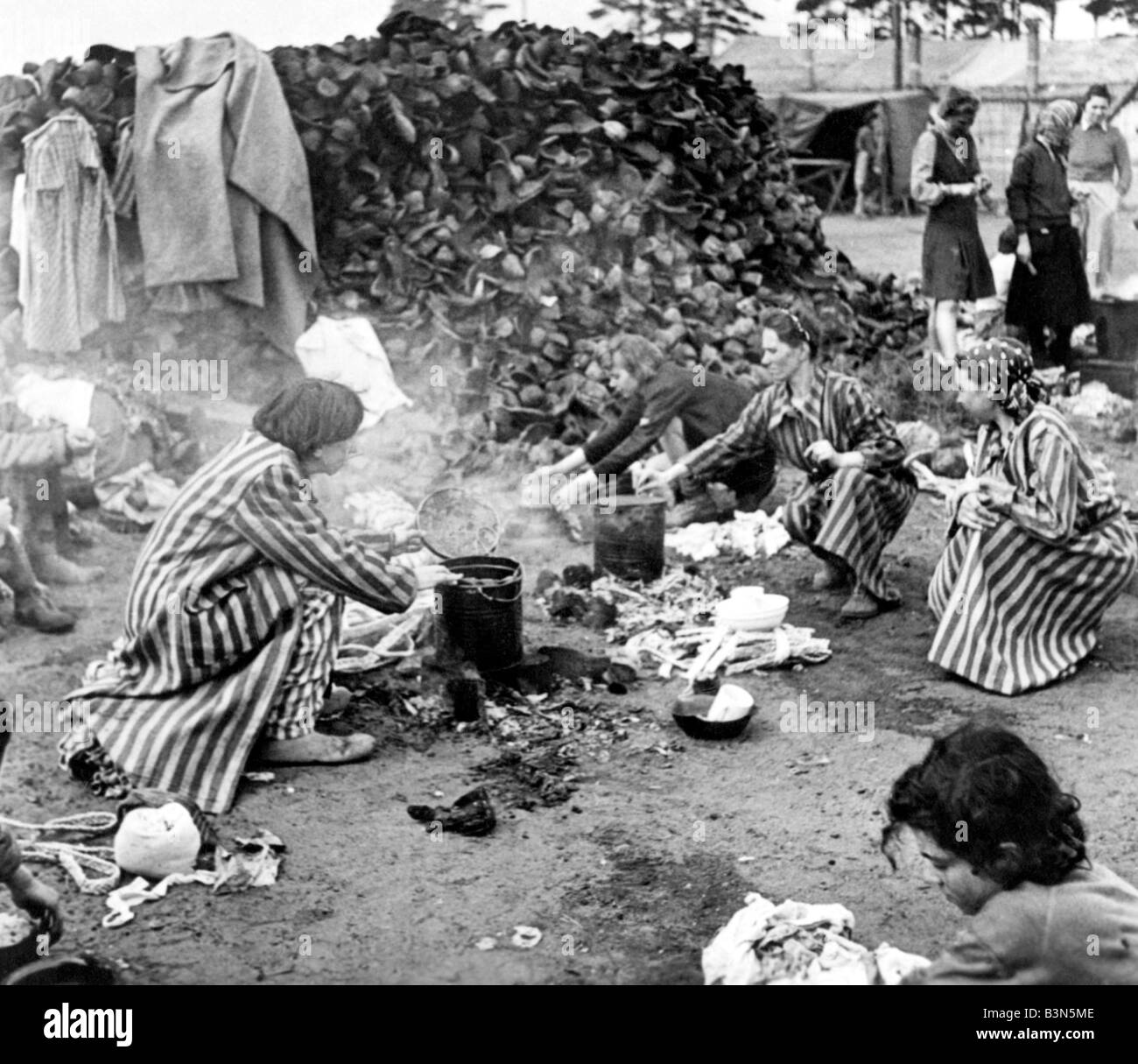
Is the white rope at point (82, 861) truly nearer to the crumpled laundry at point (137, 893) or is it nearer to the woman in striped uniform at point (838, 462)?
the crumpled laundry at point (137, 893)

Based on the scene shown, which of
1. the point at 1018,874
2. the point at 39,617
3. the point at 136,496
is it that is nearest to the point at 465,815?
the point at 1018,874

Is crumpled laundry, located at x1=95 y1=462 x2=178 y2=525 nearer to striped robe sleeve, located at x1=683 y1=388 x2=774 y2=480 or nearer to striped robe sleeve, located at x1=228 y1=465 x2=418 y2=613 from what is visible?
striped robe sleeve, located at x1=683 y1=388 x2=774 y2=480

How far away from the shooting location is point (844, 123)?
28.1 feet

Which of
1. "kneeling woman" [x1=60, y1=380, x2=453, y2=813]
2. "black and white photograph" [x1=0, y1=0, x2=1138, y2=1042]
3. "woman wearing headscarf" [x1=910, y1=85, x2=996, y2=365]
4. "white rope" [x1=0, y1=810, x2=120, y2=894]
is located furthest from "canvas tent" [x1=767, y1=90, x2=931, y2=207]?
"white rope" [x1=0, y1=810, x2=120, y2=894]

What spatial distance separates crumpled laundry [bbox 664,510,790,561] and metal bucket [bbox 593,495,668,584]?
0.99 feet

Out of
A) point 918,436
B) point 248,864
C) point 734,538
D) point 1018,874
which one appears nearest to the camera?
point 1018,874

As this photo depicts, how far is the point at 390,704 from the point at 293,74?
3803 millimetres

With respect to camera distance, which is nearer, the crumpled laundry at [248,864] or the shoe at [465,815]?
the crumpled laundry at [248,864]

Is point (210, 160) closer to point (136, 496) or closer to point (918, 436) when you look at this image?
point (136, 496)

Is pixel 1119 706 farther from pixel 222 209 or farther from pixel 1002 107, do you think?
pixel 222 209

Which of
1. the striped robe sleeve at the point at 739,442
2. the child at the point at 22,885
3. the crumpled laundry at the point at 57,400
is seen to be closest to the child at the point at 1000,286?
the striped robe sleeve at the point at 739,442

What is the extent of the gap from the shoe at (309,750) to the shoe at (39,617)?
4.80ft

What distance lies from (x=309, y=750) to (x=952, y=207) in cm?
403

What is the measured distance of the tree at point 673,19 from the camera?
6832mm
